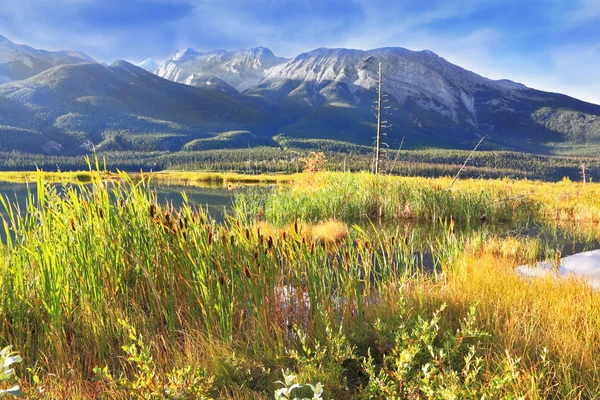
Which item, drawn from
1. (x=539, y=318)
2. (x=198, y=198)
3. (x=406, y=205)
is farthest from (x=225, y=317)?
(x=198, y=198)

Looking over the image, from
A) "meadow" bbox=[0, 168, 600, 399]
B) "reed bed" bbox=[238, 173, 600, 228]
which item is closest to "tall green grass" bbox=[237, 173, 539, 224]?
"reed bed" bbox=[238, 173, 600, 228]

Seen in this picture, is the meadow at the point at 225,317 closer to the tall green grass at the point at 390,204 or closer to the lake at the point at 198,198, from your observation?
the tall green grass at the point at 390,204

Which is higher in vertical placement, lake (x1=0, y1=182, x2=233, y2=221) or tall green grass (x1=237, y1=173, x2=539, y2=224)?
tall green grass (x1=237, y1=173, x2=539, y2=224)

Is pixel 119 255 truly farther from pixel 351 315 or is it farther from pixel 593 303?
pixel 593 303

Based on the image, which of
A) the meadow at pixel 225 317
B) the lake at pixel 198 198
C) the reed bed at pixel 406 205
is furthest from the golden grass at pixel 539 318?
the lake at pixel 198 198

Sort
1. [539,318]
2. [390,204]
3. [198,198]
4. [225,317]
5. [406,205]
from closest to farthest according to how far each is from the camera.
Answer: [539,318] → [225,317] → [406,205] → [390,204] → [198,198]

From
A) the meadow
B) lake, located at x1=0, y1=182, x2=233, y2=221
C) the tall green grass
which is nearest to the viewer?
the meadow

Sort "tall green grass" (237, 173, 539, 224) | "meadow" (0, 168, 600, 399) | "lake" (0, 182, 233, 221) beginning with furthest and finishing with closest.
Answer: "lake" (0, 182, 233, 221)
"tall green grass" (237, 173, 539, 224)
"meadow" (0, 168, 600, 399)

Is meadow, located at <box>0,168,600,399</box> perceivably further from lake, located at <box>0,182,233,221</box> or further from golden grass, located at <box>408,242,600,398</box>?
lake, located at <box>0,182,233,221</box>

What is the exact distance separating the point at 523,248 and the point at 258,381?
8.46m

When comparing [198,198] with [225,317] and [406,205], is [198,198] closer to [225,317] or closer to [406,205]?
[406,205]

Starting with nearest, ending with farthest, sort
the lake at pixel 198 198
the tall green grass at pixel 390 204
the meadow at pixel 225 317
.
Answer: the meadow at pixel 225 317 < the tall green grass at pixel 390 204 < the lake at pixel 198 198

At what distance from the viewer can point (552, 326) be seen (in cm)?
319

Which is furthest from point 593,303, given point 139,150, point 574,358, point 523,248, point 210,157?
point 139,150
